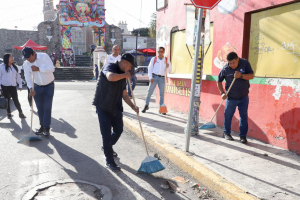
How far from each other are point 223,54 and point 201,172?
3.13m

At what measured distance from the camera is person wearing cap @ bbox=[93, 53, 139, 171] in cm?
347

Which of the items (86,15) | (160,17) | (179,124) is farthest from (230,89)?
(86,15)

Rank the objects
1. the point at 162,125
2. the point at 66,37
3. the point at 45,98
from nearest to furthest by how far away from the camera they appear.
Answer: the point at 45,98, the point at 162,125, the point at 66,37

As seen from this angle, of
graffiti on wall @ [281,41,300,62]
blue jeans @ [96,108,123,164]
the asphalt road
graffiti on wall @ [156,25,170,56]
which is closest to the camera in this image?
the asphalt road

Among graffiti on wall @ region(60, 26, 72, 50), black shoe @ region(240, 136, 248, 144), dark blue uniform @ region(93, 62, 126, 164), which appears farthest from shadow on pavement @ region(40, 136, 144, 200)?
graffiti on wall @ region(60, 26, 72, 50)

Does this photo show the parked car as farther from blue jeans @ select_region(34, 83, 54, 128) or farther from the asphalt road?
blue jeans @ select_region(34, 83, 54, 128)

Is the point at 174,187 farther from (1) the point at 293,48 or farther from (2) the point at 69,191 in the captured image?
(1) the point at 293,48

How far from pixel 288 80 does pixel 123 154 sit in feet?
9.96

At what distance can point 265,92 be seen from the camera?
4.70m

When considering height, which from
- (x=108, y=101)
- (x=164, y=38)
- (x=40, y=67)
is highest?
(x=164, y=38)

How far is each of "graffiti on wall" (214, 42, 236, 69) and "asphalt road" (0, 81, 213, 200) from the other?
8.17 ft

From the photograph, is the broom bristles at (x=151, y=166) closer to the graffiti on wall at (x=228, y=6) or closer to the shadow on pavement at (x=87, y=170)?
the shadow on pavement at (x=87, y=170)

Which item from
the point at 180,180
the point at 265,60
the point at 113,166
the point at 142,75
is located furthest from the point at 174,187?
the point at 142,75

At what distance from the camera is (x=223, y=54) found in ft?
18.7
